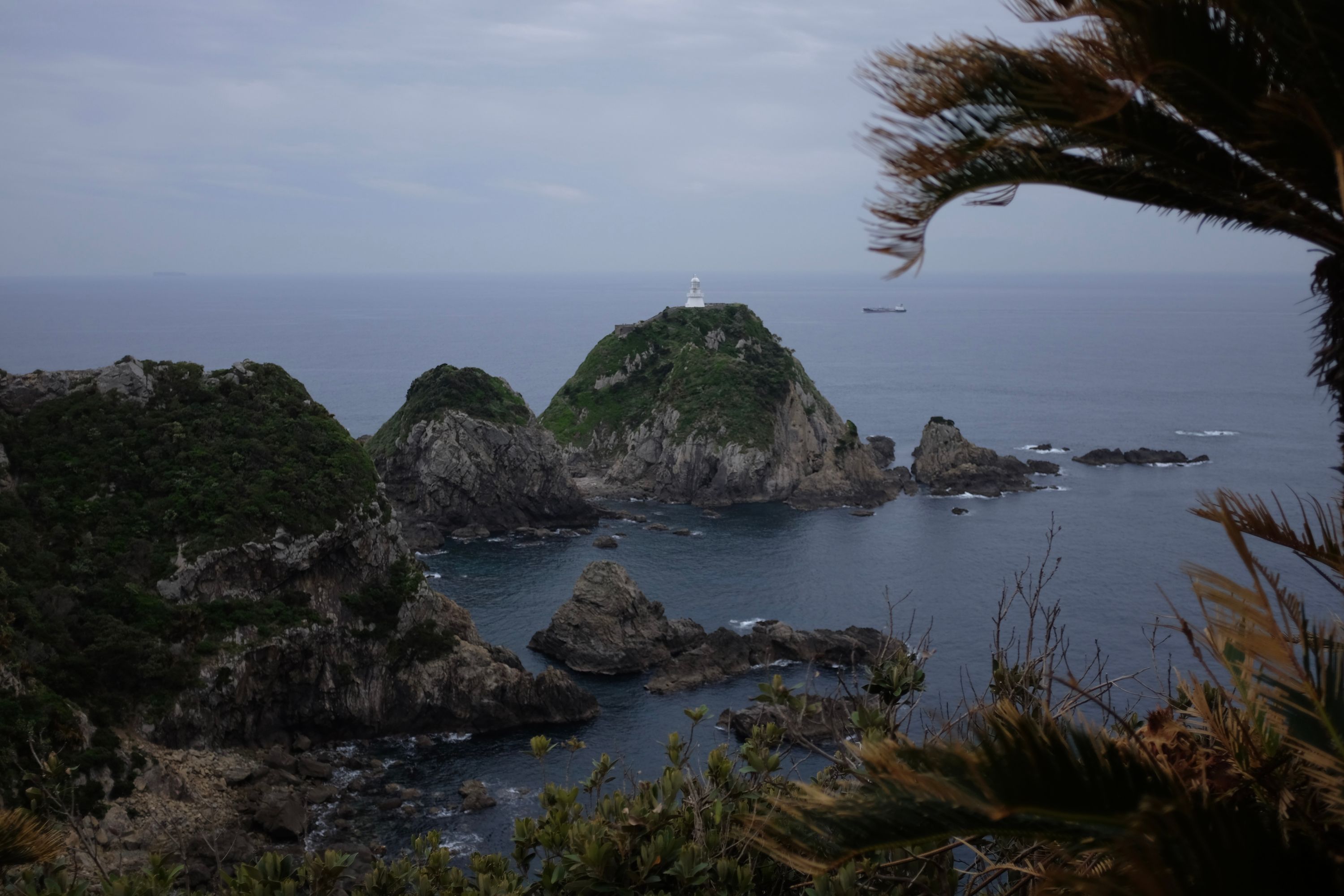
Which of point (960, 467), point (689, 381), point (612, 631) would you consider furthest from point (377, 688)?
point (960, 467)

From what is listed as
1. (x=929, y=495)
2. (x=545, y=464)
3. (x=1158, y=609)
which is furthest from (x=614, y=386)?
(x=1158, y=609)

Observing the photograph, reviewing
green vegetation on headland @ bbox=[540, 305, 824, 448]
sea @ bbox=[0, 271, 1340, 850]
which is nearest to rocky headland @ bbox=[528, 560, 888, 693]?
sea @ bbox=[0, 271, 1340, 850]

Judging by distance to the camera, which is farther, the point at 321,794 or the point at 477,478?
the point at 477,478

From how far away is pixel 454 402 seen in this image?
74188mm

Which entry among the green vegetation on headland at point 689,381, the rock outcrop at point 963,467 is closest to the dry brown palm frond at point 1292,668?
the rock outcrop at point 963,467

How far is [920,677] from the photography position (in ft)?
23.6

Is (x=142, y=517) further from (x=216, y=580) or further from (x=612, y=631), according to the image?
(x=612, y=631)

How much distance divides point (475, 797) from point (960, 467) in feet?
185

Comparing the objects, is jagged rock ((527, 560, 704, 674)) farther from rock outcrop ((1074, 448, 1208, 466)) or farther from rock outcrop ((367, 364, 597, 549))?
rock outcrop ((1074, 448, 1208, 466))

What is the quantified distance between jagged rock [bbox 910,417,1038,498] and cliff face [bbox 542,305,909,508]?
2.64 m

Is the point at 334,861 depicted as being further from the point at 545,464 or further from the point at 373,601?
the point at 545,464

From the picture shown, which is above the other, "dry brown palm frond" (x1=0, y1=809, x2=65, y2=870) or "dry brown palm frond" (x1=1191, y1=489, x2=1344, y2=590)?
"dry brown palm frond" (x1=1191, y1=489, x2=1344, y2=590)

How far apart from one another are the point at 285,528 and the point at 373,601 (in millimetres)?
4585

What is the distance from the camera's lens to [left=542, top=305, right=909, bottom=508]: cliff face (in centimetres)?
7988
